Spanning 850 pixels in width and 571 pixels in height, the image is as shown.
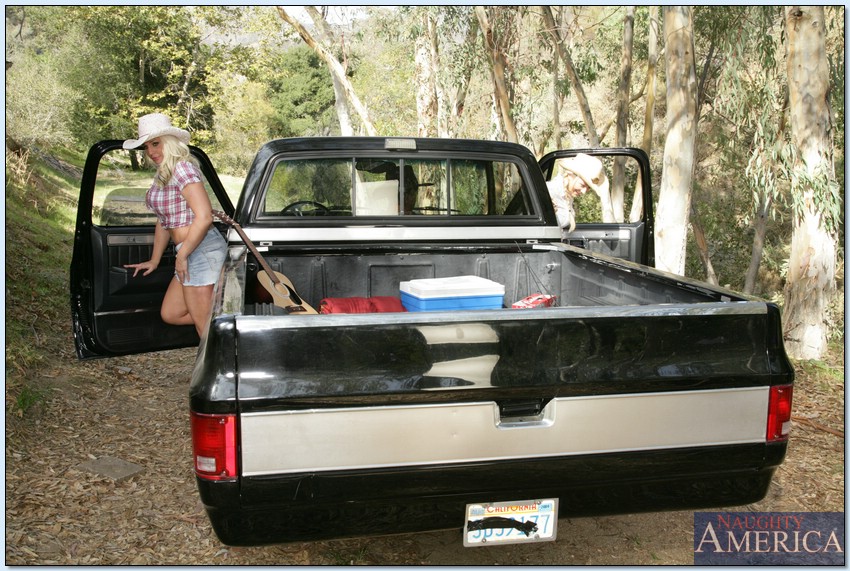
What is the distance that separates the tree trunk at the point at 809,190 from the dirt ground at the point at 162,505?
1537mm

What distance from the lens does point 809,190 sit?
769cm

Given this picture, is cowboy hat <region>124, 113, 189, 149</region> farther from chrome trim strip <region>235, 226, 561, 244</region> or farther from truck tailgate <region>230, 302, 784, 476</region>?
truck tailgate <region>230, 302, 784, 476</region>

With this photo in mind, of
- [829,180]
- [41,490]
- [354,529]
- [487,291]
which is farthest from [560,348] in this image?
[829,180]

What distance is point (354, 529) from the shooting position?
2.47m

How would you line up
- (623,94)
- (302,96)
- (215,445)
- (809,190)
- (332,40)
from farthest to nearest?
(302,96), (332,40), (623,94), (809,190), (215,445)

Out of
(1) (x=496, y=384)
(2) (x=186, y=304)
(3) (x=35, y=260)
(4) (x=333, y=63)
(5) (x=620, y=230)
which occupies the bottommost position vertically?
(3) (x=35, y=260)

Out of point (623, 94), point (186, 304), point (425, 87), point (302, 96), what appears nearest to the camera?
point (186, 304)

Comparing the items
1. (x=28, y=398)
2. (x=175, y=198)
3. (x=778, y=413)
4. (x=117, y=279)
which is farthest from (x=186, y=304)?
(x=778, y=413)

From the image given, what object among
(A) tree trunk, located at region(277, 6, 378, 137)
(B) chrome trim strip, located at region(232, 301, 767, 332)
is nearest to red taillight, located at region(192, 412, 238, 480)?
(B) chrome trim strip, located at region(232, 301, 767, 332)

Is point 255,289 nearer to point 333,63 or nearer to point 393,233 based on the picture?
point 393,233

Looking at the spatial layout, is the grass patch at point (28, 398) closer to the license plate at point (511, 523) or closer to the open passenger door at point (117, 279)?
the open passenger door at point (117, 279)

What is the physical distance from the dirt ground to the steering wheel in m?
1.67

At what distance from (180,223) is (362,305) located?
139 centimetres

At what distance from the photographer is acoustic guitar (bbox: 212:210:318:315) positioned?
3771mm
